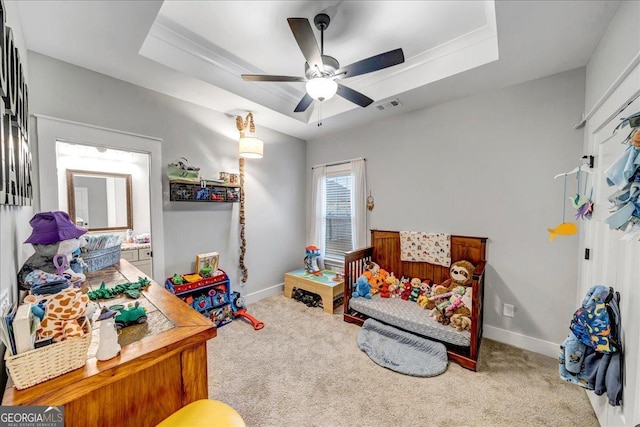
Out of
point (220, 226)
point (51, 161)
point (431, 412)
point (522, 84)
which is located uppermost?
point (522, 84)

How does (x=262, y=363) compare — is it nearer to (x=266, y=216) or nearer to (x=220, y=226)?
(x=220, y=226)

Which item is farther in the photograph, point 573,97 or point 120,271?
point 573,97

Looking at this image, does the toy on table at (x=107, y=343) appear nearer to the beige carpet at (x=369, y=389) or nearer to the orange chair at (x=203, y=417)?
the orange chair at (x=203, y=417)

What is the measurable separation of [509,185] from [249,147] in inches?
110

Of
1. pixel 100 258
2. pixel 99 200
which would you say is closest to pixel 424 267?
pixel 100 258

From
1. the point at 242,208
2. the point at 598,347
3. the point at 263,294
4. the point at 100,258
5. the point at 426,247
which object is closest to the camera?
the point at 598,347

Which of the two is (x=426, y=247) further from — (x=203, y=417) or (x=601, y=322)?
Answer: (x=203, y=417)

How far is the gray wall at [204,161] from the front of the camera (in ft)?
6.73

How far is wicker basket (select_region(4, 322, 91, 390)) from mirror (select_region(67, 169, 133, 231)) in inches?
115

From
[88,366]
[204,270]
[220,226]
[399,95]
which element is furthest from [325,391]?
[399,95]

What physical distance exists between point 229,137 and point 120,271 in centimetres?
190

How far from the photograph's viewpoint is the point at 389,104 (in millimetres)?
2766

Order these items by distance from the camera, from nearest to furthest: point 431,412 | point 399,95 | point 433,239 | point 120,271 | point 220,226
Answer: point 431,412
point 120,271
point 399,95
point 433,239
point 220,226

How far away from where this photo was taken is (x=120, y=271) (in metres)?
1.95
